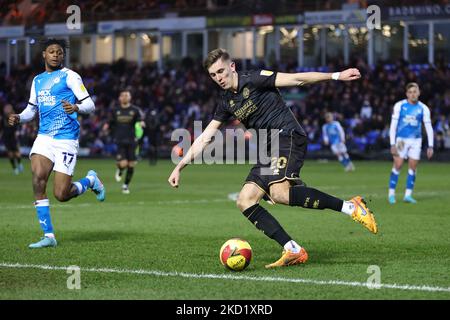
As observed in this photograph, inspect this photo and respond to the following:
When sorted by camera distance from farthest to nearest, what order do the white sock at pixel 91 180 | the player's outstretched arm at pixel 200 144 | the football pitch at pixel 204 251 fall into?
the white sock at pixel 91 180
the player's outstretched arm at pixel 200 144
the football pitch at pixel 204 251

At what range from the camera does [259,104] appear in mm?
9875

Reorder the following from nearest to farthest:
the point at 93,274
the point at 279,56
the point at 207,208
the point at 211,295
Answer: the point at 211,295
the point at 93,274
the point at 207,208
the point at 279,56

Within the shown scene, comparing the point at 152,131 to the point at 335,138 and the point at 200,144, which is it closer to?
the point at 335,138

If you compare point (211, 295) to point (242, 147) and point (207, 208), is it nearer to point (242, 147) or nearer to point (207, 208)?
point (207, 208)

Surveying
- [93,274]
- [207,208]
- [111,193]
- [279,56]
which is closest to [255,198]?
[93,274]

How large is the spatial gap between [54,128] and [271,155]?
326 centimetres

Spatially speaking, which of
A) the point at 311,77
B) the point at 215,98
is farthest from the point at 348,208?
the point at 215,98

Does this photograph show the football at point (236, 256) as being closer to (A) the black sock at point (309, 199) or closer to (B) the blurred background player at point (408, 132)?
(A) the black sock at point (309, 199)

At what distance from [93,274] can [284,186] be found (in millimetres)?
2150

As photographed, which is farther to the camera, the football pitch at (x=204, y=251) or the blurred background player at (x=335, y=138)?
the blurred background player at (x=335, y=138)

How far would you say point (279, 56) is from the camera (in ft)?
171

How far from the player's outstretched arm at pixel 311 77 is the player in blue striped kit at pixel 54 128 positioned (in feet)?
9.93

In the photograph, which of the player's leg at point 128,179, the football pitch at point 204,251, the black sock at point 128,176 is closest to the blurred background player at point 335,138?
the football pitch at point 204,251

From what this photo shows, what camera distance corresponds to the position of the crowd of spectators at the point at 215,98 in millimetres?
40906
